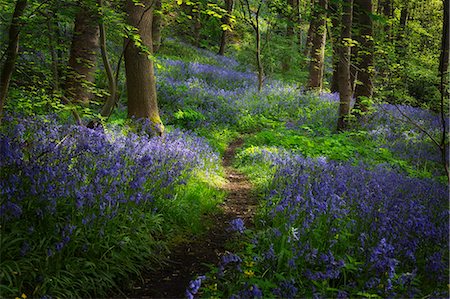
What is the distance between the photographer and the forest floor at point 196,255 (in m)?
3.98

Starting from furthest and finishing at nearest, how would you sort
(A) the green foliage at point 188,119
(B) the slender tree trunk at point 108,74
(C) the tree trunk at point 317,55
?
(C) the tree trunk at point 317,55, (A) the green foliage at point 188,119, (B) the slender tree trunk at point 108,74

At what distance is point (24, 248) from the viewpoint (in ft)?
11.2

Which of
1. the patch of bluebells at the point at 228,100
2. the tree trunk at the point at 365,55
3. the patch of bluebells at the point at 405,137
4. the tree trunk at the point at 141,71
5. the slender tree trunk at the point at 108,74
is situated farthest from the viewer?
the patch of bluebells at the point at 228,100

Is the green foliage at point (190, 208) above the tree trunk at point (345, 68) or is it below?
below

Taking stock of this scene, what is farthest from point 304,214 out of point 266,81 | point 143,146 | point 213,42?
point 213,42

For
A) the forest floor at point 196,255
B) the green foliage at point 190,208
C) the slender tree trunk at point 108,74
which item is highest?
the slender tree trunk at point 108,74

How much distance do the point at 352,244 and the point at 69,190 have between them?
9.51 ft

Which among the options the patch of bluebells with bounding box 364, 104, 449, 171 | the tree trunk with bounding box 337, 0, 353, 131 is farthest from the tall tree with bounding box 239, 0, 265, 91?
the patch of bluebells with bounding box 364, 104, 449, 171

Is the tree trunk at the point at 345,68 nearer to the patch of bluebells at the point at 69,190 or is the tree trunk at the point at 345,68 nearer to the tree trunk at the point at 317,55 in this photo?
the tree trunk at the point at 317,55

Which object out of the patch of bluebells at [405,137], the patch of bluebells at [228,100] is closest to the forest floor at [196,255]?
the patch of bluebells at [405,137]

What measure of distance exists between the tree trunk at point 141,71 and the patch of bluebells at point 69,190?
2.43 metres

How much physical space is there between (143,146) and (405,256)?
3889 millimetres

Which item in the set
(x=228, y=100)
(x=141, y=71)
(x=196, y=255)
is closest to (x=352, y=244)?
(x=196, y=255)

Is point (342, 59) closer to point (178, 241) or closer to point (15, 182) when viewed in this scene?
point (178, 241)
